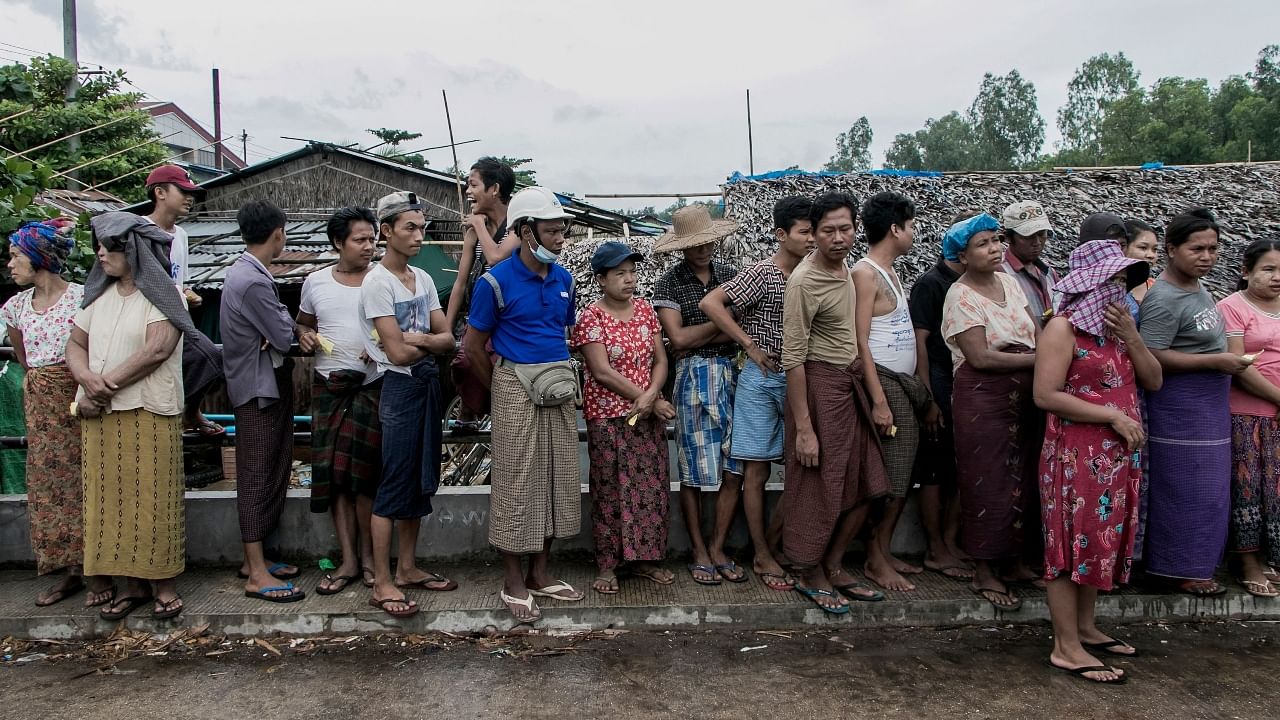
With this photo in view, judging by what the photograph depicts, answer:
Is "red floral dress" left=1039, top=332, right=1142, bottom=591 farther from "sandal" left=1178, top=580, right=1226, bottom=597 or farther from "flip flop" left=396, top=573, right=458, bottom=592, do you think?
"flip flop" left=396, top=573, right=458, bottom=592

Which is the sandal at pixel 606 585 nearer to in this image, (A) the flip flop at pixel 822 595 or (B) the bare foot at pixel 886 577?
(A) the flip flop at pixel 822 595

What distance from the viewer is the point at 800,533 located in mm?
3869

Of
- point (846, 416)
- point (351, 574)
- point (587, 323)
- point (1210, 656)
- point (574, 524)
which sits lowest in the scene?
point (1210, 656)

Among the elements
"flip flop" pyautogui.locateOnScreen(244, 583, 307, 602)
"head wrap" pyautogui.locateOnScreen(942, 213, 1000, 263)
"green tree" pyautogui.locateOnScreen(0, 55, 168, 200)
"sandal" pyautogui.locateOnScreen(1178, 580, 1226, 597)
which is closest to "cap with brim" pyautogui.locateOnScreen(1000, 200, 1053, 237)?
"head wrap" pyautogui.locateOnScreen(942, 213, 1000, 263)

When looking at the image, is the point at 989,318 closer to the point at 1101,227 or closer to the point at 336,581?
the point at 1101,227

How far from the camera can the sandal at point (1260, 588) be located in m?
3.99

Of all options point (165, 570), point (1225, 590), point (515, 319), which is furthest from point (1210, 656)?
point (165, 570)

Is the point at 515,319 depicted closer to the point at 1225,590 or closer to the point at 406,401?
the point at 406,401

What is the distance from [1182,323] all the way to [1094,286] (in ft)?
2.86

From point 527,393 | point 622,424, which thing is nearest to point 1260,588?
point 622,424

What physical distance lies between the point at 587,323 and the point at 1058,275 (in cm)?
534

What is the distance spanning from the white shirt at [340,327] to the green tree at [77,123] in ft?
32.6

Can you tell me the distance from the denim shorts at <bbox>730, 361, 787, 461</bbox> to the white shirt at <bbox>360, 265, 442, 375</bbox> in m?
1.54

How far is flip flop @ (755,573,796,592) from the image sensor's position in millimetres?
4047
